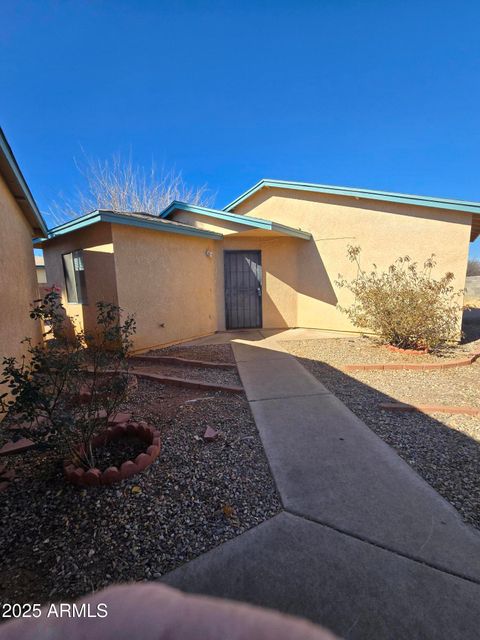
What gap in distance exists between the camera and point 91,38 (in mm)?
7359

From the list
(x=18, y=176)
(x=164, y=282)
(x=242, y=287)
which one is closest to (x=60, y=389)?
(x=18, y=176)

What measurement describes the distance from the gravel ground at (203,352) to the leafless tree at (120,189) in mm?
14276

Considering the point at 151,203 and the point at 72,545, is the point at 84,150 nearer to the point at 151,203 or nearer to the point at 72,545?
the point at 151,203

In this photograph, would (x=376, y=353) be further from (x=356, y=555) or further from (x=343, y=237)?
(x=356, y=555)

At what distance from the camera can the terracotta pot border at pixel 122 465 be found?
7.96 ft

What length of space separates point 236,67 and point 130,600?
11704mm

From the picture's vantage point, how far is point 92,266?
23.4 ft

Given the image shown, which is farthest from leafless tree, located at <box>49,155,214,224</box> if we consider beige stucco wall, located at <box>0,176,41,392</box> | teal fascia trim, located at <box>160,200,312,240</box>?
beige stucco wall, located at <box>0,176,41,392</box>

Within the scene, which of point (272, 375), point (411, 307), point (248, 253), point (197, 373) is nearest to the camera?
point (272, 375)

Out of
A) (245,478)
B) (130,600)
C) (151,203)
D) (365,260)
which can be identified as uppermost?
(151,203)

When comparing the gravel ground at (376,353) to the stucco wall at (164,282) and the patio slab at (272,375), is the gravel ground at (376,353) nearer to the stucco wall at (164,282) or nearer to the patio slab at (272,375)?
the patio slab at (272,375)

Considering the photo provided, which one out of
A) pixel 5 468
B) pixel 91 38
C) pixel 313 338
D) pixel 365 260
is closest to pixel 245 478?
pixel 5 468

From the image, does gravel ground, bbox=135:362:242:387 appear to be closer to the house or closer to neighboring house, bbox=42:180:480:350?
neighboring house, bbox=42:180:480:350

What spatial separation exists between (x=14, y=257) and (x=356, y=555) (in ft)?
20.3
